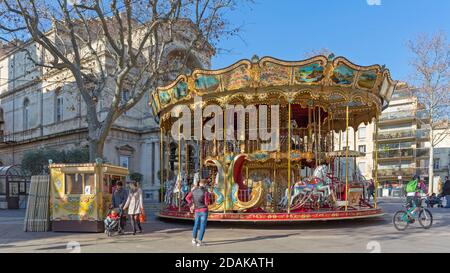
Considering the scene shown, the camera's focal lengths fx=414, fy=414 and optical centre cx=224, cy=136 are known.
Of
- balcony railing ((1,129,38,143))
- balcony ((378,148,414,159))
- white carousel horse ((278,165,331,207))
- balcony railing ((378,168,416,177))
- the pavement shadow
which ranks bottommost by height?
balcony railing ((378,168,416,177))

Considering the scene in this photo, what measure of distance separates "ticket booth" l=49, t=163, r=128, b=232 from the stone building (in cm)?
1988

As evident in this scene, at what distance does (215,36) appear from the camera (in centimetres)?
1689

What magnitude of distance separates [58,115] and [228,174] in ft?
95.4

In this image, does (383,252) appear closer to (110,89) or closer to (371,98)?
(371,98)

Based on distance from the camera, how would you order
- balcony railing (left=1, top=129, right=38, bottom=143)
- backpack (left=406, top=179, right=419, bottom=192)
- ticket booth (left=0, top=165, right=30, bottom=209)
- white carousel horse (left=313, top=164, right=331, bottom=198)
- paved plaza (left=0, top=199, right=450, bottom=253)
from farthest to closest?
1. balcony railing (left=1, top=129, right=38, bottom=143)
2. ticket booth (left=0, top=165, right=30, bottom=209)
3. white carousel horse (left=313, top=164, right=331, bottom=198)
4. backpack (left=406, top=179, right=419, bottom=192)
5. paved plaza (left=0, top=199, right=450, bottom=253)

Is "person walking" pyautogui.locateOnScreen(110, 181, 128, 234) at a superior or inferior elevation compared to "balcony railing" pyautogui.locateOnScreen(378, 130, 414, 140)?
inferior

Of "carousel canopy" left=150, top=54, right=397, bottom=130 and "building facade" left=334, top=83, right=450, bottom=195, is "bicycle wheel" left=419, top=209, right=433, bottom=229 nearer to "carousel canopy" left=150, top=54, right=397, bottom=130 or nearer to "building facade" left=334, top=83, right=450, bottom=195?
"carousel canopy" left=150, top=54, right=397, bottom=130

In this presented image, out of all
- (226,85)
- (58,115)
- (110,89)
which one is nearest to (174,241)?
(226,85)

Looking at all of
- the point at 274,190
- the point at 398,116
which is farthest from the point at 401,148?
the point at 274,190

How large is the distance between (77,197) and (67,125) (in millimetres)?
26643

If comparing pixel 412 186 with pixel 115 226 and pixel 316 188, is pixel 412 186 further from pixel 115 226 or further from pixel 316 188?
pixel 115 226

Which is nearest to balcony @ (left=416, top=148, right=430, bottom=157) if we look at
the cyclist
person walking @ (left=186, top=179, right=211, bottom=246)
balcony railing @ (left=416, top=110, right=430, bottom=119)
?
balcony railing @ (left=416, top=110, right=430, bottom=119)

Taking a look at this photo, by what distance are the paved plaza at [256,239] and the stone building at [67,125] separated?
2030 cm

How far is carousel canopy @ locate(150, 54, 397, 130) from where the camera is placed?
12695 millimetres
